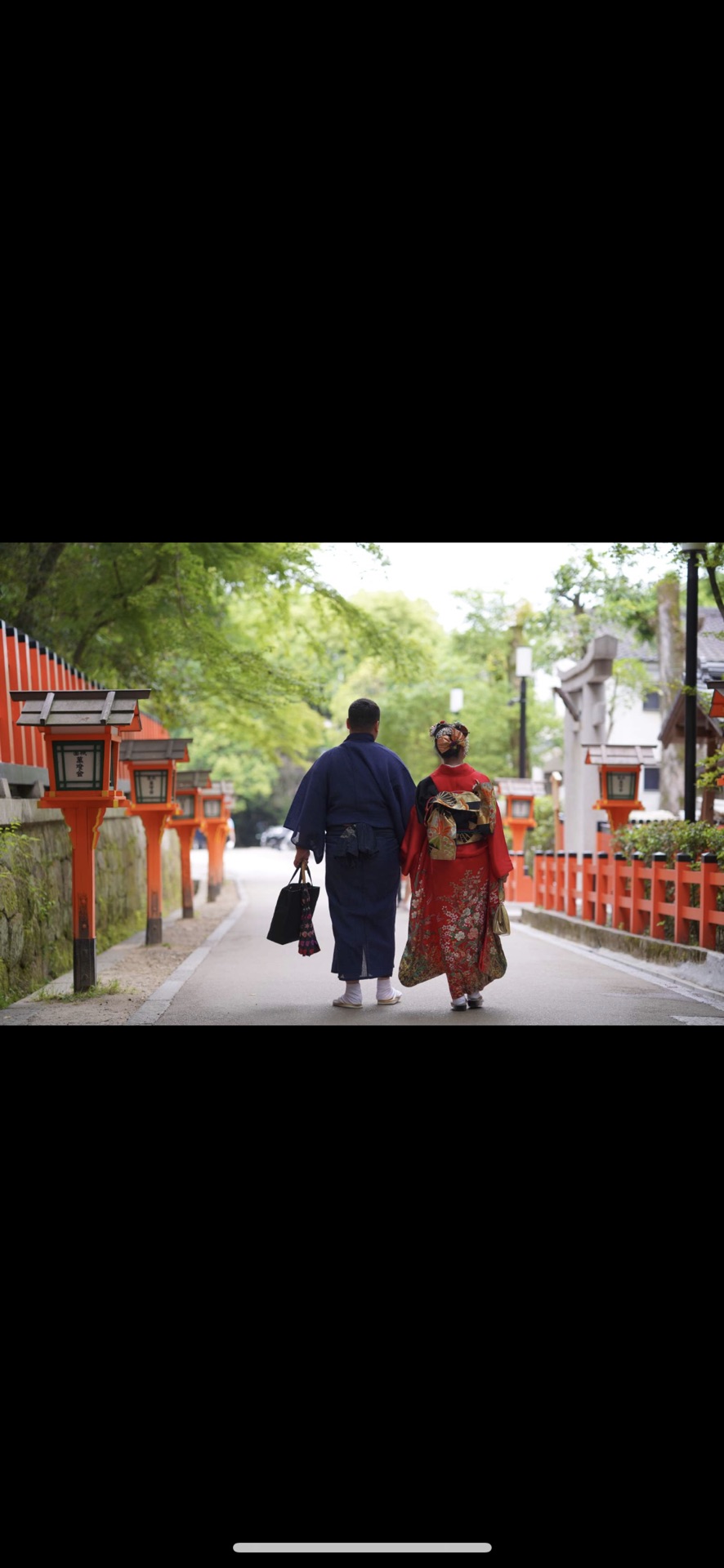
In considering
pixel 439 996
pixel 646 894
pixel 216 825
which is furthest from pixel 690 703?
pixel 216 825

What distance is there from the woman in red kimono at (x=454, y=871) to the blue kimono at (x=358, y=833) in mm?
108

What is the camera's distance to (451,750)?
19.7 ft

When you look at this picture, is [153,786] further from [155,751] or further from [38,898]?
[38,898]

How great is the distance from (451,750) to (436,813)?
0.30 metres

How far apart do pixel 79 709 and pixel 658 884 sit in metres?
4.29

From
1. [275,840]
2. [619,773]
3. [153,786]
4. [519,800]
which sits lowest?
[275,840]

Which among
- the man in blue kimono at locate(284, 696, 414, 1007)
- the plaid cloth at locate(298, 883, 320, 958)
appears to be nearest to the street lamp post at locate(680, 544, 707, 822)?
the man in blue kimono at locate(284, 696, 414, 1007)

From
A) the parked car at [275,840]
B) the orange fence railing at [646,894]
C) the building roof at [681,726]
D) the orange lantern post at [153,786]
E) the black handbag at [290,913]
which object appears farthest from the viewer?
the parked car at [275,840]

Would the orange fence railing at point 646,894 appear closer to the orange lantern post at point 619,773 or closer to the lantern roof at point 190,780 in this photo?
the orange lantern post at point 619,773

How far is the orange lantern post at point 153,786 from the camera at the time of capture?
9.31m

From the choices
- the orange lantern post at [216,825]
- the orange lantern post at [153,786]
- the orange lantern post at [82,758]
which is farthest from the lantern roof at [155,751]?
the orange lantern post at [216,825]

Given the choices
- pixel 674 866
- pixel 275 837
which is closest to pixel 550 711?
pixel 275 837

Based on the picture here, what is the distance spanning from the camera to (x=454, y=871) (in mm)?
6121
